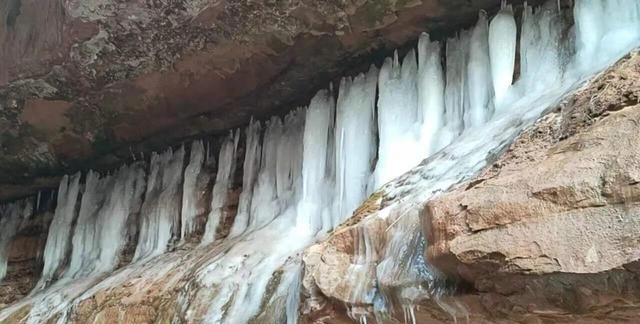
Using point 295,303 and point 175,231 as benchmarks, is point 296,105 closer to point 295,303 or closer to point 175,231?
point 175,231

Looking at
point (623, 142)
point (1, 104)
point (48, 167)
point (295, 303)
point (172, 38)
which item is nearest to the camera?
point (623, 142)

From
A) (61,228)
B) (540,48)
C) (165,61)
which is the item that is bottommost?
(61,228)

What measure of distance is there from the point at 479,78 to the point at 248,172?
1994mm

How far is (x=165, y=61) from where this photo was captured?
5.21m

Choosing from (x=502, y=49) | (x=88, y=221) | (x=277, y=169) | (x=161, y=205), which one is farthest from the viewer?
(x=88, y=221)

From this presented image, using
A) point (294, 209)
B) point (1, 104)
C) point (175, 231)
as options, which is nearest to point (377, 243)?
point (294, 209)

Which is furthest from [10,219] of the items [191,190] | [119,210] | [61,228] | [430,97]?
[430,97]

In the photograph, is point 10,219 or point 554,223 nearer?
point 554,223

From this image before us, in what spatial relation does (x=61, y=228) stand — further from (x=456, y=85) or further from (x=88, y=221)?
(x=456, y=85)

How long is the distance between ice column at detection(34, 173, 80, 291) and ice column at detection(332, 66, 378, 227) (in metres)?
2.70

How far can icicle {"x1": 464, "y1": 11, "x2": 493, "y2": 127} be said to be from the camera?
4197 millimetres

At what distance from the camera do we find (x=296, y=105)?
5.55 meters

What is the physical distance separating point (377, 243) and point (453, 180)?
0.39m

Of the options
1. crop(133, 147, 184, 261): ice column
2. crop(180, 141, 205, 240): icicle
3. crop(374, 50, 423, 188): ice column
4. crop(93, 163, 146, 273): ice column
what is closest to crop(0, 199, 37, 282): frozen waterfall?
crop(93, 163, 146, 273): ice column
